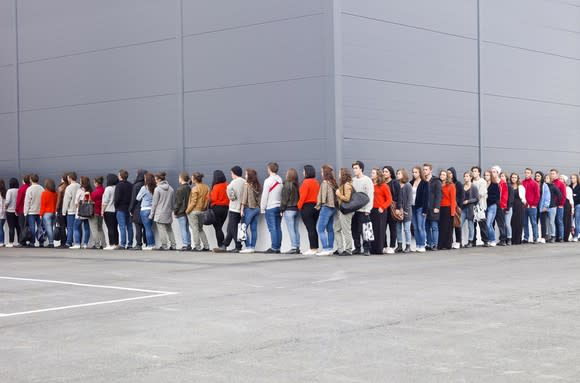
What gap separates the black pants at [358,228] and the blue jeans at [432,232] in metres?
2.43

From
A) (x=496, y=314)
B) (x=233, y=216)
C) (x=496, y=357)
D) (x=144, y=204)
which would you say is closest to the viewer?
(x=496, y=357)

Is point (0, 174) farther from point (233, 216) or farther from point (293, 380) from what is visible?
point (293, 380)

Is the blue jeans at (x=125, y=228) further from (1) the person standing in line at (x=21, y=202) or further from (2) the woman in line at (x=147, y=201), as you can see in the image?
(1) the person standing in line at (x=21, y=202)

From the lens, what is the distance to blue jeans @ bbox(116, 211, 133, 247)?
23594 mm

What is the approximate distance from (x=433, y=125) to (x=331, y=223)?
5.10 meters

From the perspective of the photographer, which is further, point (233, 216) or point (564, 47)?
point (564, 47)

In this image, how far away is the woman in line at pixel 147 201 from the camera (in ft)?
75.6

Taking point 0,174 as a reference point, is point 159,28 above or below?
above

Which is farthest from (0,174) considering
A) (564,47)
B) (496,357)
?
(496,357)

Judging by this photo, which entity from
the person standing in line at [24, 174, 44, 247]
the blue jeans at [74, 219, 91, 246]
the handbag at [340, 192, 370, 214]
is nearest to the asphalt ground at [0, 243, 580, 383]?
the handbag at [340, 192, 370, 214]

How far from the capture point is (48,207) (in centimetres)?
2538

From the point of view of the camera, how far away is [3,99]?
29.2m

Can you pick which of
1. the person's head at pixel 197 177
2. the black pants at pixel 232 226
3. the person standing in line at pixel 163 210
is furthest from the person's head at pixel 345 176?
the person standing in line at pixel 163 210

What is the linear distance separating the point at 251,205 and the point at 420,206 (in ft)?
12.8
